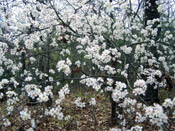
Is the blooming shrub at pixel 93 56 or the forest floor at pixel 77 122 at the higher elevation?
the blooming shrub at pixel 93 56

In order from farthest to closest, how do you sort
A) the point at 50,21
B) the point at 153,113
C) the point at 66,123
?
the point at 66,123 < the point at 50,21 < the point at 153,113

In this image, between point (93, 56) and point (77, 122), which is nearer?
point (93, 56)

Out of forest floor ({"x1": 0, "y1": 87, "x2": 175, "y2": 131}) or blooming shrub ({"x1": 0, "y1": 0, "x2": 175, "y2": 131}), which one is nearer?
blooming shrub ({"x1": 0, "y1": 0, "x2": 175, "y2": 131})

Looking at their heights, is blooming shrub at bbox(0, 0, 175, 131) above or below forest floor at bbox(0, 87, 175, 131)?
above

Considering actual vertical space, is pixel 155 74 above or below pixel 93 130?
above

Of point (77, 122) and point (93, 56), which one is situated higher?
point (93, 56)

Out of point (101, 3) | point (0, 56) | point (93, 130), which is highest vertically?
point (101, 3)

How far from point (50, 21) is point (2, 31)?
7.85ft

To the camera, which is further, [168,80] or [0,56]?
[0,56]

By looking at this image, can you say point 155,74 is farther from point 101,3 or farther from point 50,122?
point 50,122

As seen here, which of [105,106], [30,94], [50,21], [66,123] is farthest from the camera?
[105,106]

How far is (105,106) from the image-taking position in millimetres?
7414

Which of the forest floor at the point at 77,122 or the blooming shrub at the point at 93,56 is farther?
the forest floor at the point at 77,122

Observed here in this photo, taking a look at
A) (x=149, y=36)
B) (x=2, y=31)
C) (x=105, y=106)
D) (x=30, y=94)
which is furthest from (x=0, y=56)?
(x=105, y=106)
